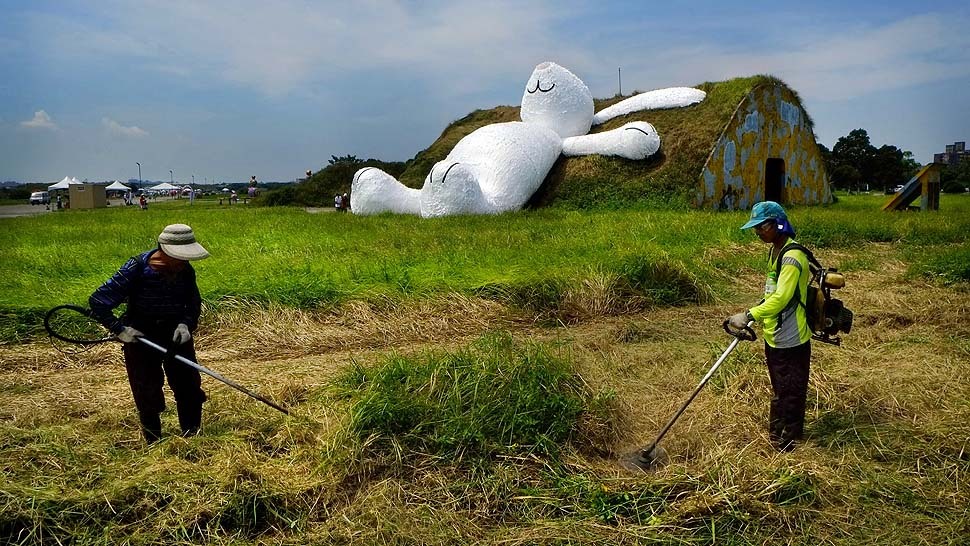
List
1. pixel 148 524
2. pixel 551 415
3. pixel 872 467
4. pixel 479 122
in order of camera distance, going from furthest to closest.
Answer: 1. pixel 479 122
2. pixel 551 415
3. pixel 872 467
4. pixel 148 524

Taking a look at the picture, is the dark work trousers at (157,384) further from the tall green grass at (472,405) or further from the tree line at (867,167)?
the tree line at (867,167)

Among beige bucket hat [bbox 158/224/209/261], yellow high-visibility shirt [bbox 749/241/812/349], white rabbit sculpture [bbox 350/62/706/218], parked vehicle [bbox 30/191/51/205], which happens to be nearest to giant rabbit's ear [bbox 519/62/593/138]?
white rabbit sculpture [bbox 350/62/706/218]

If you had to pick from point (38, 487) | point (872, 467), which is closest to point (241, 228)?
point (38, 487)

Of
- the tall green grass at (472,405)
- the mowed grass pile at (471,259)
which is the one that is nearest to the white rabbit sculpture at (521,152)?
the mowed grass pile at (471,259)

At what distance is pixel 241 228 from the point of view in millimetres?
11562

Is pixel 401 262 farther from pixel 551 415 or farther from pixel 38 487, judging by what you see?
pixel 38 487

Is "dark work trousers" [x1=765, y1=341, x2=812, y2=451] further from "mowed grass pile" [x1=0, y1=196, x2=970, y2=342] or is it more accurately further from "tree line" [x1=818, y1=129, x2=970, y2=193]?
"tree line" [x1=818, y1=129, x2=970, y2=193]

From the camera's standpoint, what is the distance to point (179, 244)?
333 centimetres

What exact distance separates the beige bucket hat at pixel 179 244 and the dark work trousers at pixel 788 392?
2788mm

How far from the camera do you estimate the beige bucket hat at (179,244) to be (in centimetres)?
327

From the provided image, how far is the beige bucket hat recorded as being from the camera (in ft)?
10.7

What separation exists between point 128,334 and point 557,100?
11838 millimetres

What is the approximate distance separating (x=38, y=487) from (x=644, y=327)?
4.27 m

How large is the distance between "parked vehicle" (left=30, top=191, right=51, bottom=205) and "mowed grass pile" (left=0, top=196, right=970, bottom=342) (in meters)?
19.8
